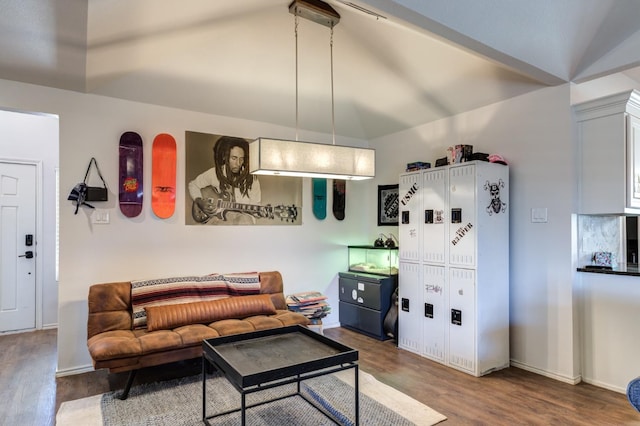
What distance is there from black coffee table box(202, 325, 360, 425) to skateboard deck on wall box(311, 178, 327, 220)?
2025 millimetres

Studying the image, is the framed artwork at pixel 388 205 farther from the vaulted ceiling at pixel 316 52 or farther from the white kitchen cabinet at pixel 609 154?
the white kitchen cabinet at pixel 609 154

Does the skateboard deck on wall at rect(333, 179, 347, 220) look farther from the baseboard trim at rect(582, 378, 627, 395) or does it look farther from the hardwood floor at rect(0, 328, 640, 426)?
the baseboard trim at rect(582, 378, 627, 395)

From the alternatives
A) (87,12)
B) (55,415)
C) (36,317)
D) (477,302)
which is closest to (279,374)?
(55,415)

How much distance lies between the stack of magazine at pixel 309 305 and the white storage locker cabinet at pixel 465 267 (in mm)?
1090

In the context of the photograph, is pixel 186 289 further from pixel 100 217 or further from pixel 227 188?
pixel 227 188

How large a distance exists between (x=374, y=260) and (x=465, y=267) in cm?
153

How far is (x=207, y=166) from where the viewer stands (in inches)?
158

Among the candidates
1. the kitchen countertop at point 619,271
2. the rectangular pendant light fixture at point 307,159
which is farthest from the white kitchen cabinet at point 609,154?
the rectangular pendant light fixture at point 307,159

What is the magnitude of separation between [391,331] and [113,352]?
2701 millimetres

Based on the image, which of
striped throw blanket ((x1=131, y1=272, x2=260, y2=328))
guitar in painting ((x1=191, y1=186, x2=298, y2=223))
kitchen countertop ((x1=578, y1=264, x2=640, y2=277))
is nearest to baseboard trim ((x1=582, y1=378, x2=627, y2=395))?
kitchen countertop ((x1=578, y1=264, x2=640, y2=277))

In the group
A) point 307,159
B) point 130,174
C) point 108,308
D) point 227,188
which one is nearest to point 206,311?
point 108,308

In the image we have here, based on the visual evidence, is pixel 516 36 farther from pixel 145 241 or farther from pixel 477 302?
pixel 145 241

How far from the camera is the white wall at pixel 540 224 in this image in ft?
10.3

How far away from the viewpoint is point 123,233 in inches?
141
